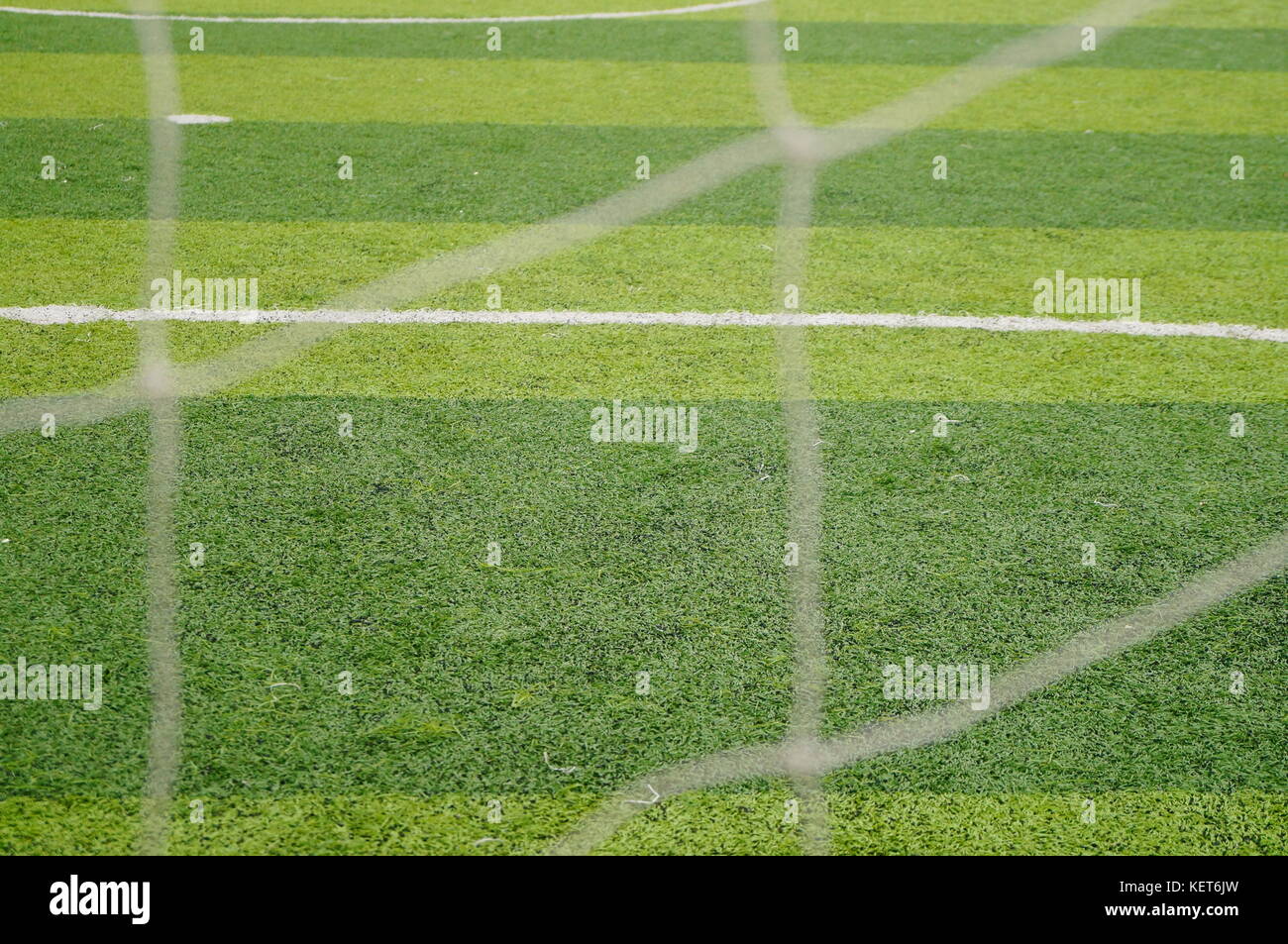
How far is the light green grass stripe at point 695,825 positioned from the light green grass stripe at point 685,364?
2053 mm

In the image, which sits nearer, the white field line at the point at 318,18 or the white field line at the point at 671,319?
the white field line at the point at 671,319

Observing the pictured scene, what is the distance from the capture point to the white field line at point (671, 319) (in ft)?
17.1

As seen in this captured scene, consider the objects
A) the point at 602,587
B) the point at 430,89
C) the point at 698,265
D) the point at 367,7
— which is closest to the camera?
the point at 602,587

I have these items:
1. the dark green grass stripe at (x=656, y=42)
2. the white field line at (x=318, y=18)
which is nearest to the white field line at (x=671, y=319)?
the dark green grass stripe at (x=656, y=42)

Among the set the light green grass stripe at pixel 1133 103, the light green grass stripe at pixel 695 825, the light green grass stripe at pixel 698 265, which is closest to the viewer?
the light green grass stripe at pixel 695 825

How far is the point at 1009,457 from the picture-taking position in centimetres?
431

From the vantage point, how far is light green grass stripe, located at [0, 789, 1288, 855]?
276cm

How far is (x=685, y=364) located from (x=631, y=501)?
3.52ft

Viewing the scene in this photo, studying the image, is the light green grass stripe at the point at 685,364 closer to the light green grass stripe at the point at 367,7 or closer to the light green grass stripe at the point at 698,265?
the light green grass stripe at the point at 698,265

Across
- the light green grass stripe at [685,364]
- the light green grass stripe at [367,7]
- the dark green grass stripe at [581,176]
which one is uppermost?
the light green grass stripe at [367,7]

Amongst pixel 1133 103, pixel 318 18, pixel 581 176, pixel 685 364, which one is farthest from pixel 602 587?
pixel 318 18

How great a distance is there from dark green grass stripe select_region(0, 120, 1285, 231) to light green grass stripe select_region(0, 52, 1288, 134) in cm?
32

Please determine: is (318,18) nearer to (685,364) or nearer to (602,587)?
(685,364)

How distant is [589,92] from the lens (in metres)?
8.75
